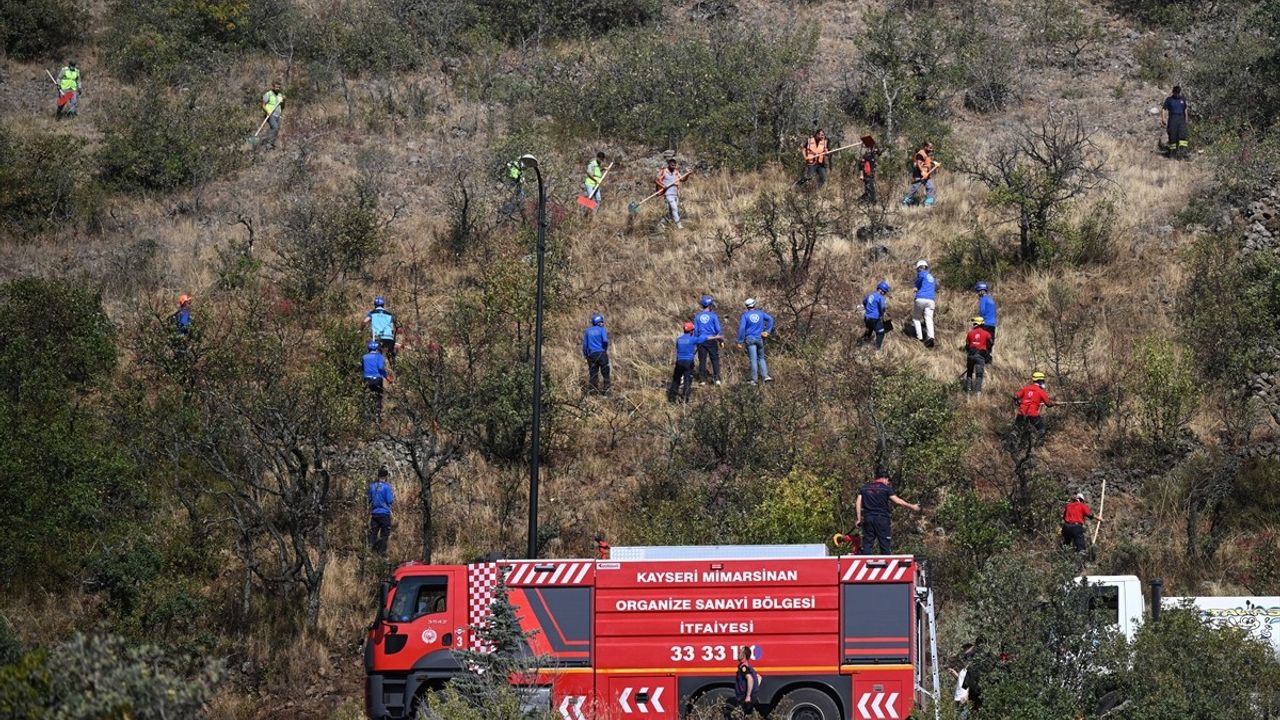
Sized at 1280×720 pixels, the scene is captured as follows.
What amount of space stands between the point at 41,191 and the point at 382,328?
42.3 feet

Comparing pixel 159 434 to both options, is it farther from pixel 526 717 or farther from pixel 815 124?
pixel 815 124

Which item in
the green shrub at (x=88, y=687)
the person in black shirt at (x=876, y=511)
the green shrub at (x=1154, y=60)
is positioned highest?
the green shrub at (x=1154, y=60)

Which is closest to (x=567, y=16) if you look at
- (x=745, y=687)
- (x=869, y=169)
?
(x=869, y=169)

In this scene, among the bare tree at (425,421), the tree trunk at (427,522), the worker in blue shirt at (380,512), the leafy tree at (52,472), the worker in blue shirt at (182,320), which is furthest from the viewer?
the worker in blue shirt at (182,320)

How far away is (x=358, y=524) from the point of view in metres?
26.5

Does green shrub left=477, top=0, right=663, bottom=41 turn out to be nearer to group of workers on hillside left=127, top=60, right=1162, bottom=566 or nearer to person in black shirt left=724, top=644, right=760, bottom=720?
group of workers on hillside left=127, top=60, right=1162, bottom=566

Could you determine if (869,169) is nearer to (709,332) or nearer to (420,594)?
(709,332)

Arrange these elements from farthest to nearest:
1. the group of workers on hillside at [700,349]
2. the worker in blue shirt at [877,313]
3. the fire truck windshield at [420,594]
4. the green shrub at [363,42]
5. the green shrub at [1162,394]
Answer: the green shrub at [363,42], the worker in blue shirt at [877,313], the group of workers on hillside at [700,349], the green shrub at [1162,394], the fire truck windshield at [420,594]

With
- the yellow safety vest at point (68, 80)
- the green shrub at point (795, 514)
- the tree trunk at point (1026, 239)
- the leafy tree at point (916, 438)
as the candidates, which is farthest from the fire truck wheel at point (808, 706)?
the yellow safety vest at point (68, 80)

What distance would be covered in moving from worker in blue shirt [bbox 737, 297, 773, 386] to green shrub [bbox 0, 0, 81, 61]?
89.1 ft

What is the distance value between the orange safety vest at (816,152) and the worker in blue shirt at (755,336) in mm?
8349

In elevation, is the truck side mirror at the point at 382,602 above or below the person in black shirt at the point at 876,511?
below

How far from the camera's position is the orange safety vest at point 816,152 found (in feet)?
119

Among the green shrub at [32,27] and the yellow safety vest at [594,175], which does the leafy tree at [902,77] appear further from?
the green shrub at [32,27]
